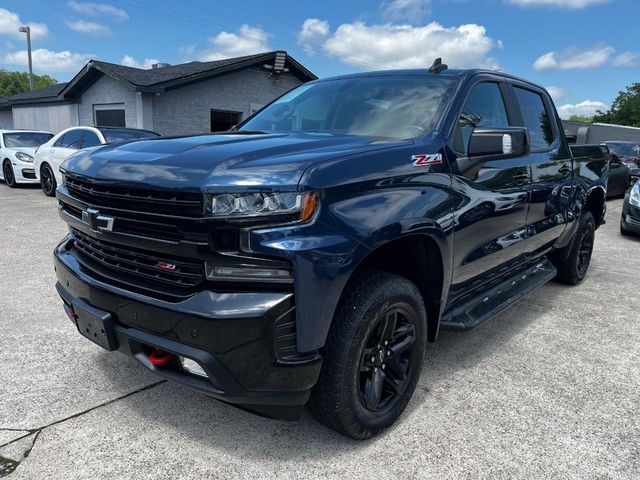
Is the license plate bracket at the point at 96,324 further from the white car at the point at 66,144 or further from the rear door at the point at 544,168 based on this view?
the white car at the point at 66,144

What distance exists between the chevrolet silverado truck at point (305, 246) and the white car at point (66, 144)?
25.6 ft

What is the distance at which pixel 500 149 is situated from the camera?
2877 mm

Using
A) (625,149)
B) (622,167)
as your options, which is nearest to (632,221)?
(622,167)

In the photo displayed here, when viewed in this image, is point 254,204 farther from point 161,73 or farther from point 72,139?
point 161,73

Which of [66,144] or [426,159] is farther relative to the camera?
[66,144]

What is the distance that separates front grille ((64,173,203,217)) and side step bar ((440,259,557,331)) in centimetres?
171

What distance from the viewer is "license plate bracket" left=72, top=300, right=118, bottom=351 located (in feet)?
7.64

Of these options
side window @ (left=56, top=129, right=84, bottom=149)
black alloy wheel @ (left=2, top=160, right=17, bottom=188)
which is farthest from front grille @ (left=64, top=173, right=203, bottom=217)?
black alloy wheel @ (left=2, top=160, right=17, bottom=188)

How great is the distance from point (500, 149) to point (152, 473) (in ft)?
7.94

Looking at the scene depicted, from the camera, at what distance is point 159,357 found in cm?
229

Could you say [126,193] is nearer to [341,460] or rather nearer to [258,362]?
[258,362]

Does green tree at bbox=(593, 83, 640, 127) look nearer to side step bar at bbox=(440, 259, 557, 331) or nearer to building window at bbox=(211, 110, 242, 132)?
building window at bbox=(211, 110, 242, 132)

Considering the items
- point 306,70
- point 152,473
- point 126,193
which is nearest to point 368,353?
point 152,473

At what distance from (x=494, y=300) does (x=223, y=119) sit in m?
15.9
